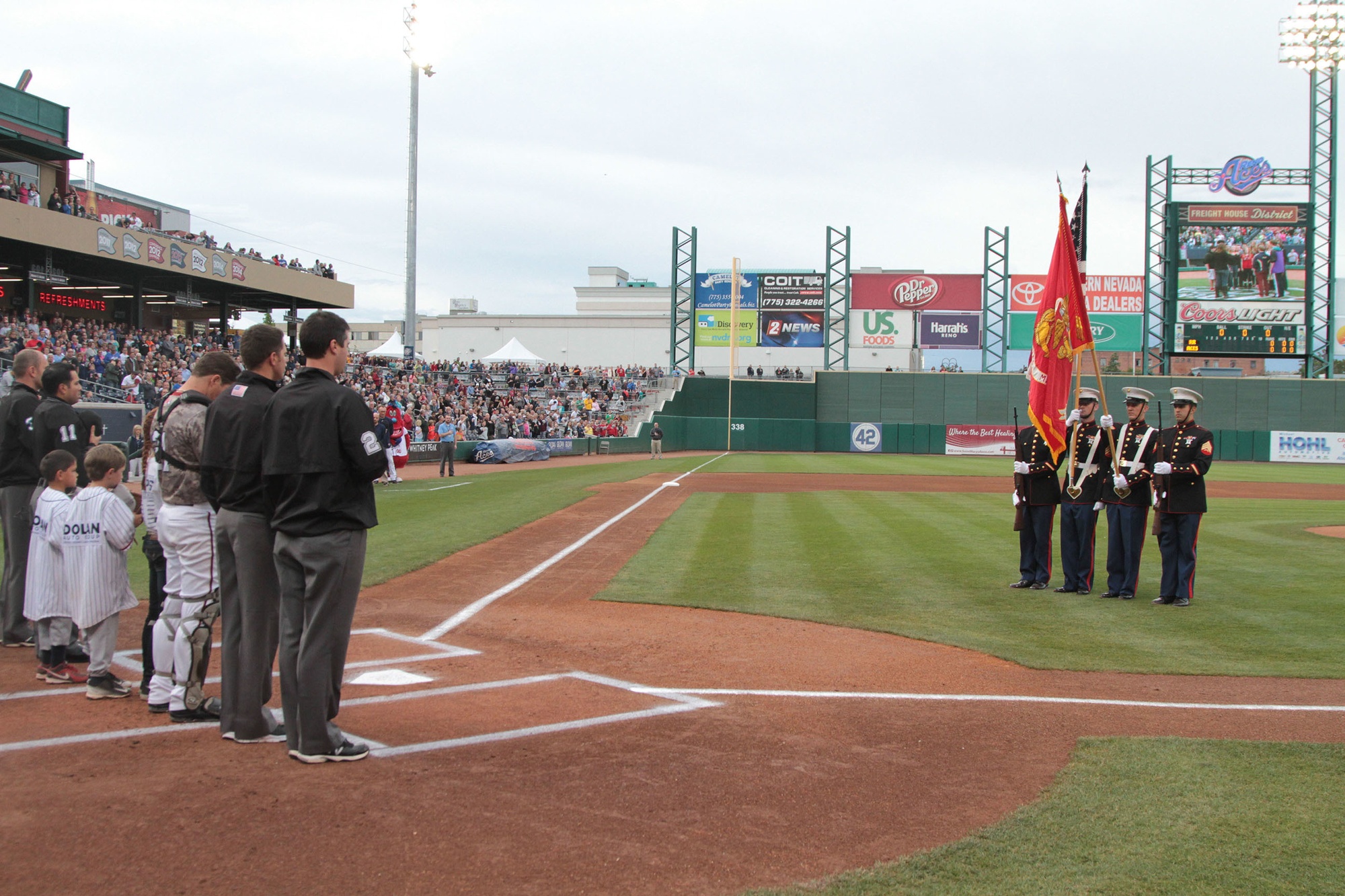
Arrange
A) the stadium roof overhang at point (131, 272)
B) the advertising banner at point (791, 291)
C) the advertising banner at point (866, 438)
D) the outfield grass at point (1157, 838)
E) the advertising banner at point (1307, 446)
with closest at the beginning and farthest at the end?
the outfield grass at point (1157, 838) < the stadium roof overhang at point (131, 272) < the advertising banner at point (1307, 446) < the advertising banner at point (791, 291) < the advertising banner at point (866, 438)

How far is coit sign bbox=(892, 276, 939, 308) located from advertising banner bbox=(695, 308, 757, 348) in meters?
7.79

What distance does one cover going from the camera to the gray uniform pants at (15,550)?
6.84m

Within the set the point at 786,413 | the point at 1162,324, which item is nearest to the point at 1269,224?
the point at 1162,324

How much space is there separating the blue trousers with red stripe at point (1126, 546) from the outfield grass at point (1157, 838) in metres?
4.97

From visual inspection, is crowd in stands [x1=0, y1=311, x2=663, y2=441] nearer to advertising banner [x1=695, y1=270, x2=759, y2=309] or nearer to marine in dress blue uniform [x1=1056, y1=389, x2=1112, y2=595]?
advertising banner [x1=695, y1=270, x2=759, y2=309]

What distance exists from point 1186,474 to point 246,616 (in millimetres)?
8621

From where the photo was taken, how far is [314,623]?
4441 mm

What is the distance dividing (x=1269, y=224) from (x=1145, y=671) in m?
46.9

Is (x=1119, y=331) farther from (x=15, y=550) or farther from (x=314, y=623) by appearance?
(x=314, y=623)

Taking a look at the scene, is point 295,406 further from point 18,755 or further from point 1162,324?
point 1162,324

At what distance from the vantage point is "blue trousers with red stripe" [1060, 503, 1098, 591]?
990 centimetres

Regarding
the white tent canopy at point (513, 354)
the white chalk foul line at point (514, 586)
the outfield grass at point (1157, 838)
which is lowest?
the white chalk foul line at point (514, 586)

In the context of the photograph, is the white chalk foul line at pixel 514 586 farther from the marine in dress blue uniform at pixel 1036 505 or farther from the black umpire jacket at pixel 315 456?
the marine in dress blue uniform at pixel 1036 505

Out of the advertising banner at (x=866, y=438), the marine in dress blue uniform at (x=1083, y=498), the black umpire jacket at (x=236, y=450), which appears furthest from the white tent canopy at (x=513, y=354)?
the black umpire jacket at (x=236, y=450)
